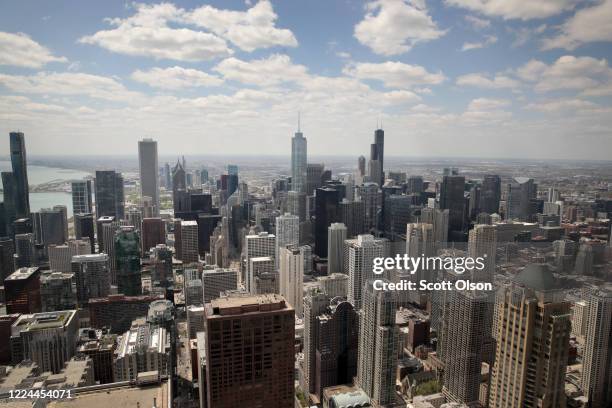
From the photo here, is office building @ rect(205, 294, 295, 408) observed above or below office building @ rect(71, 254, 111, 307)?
above

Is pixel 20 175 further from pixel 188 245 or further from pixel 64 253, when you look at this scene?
pixel 188 245

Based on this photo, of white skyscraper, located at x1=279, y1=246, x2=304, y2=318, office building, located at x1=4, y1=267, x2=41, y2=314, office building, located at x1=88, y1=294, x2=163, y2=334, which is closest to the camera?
office building, located at x1=4, y1=267, x2=41, y2=314

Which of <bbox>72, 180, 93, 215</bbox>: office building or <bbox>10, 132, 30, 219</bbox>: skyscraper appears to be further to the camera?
<bbox>72, 180, 93, 215</bbox>: office building

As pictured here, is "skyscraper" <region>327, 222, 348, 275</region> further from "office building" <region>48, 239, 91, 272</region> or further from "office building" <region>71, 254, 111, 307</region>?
"office building" <region>48, 239, 91, 272</region>

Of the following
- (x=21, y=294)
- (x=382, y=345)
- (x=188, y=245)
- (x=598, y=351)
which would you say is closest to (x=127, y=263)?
(x=21, y=294)

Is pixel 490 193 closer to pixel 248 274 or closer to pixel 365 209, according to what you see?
pixel 365 209

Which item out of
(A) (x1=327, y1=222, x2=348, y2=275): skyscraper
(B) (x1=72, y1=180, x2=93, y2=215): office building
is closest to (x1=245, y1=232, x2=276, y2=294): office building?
(A) (x1=327, y1=222, x2=348, y2=275): skyscraper

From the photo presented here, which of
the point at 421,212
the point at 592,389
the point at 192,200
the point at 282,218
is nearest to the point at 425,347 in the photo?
the point at 592,389
